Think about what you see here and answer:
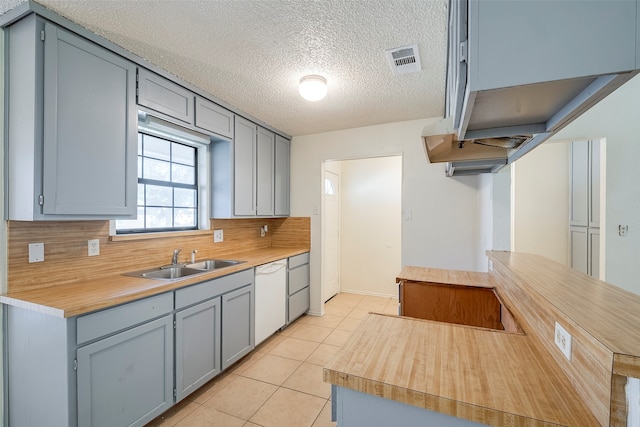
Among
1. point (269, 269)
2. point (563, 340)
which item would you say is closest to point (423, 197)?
point (269, 269)

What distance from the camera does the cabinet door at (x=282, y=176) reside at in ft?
11.9

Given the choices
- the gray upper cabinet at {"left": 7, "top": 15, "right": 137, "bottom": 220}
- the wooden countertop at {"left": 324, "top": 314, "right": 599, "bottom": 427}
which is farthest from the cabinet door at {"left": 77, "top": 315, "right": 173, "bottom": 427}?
the wooden countertop at {"left": 324, "top": 314, "right": 599, "bottom": 427}

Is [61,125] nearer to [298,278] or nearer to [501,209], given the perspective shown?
[298,278]

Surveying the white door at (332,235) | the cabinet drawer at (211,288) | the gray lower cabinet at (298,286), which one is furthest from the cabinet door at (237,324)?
the white door at (332,235)

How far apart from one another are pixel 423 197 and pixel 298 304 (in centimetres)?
201

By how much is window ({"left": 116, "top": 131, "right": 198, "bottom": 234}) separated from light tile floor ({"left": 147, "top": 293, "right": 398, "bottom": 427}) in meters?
A: 1.40

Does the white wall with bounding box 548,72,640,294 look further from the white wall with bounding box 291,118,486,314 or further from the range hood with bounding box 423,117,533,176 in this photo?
the range hood with bounding box 423,117,533,176

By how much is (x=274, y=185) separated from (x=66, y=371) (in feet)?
8.43

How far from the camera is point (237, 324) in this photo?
2.48 metres

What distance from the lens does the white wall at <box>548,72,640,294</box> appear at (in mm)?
2449

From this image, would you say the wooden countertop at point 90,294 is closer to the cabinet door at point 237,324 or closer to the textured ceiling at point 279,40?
the cabinet door at point 237,324

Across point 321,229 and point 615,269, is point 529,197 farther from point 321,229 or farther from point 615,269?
point 321,229

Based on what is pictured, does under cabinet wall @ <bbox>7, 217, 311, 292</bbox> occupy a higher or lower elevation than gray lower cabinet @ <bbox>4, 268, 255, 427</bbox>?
higher

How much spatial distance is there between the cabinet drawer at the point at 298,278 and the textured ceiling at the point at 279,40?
1985mm
